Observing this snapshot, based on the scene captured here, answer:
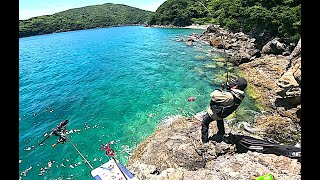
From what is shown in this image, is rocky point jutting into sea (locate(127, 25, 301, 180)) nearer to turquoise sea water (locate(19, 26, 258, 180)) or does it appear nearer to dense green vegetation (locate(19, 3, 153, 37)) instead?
turquoise sea water (locate(19, 26, 258, 180))

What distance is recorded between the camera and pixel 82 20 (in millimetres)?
146250

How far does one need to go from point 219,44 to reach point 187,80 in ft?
54.8

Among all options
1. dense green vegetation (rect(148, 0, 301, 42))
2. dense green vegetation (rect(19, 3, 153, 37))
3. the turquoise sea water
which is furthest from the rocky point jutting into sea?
dense green vegetation (rect(19, 3, 153, 37))

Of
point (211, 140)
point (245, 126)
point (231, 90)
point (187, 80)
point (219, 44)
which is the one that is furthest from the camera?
point (219, 44)

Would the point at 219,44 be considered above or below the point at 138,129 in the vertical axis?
above

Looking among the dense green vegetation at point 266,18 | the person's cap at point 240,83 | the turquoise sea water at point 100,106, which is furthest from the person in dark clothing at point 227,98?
the turquoise sea water at point 100,106

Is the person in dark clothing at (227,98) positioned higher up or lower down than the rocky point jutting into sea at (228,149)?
higher up

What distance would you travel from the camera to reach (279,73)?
17094 millimetres

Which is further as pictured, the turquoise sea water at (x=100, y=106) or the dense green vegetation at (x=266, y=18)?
the dense green vegetation at (x=266, y=18)

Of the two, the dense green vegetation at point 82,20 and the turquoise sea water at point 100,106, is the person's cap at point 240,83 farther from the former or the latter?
the dense green vegetation at point 82,20

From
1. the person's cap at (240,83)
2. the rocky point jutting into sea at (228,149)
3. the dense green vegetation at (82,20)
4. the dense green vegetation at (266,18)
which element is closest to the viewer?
the rocky point jutting into sea at (228,149)

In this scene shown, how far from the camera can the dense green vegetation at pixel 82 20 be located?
396 feet
